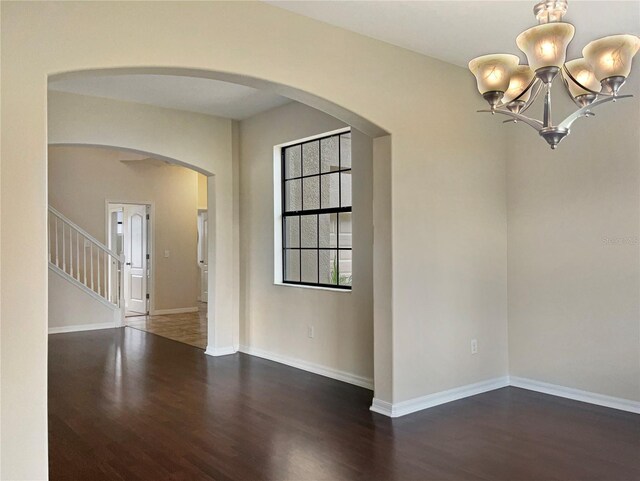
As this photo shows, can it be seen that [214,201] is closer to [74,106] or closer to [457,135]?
[74,106]

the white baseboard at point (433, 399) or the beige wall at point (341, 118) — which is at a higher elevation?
the beige wall at point (341, 118)

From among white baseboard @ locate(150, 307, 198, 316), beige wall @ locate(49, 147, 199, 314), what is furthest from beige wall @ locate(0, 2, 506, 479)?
white baseboard @ locate(150, 307, 198, 316)

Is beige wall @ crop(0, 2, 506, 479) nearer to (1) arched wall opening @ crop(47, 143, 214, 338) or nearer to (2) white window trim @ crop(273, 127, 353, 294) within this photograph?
(2) white window trim @ crop(273, 127, 353, 294)

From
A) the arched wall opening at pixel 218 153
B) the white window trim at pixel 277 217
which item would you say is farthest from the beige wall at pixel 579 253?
the white window trim at pixel 277 217

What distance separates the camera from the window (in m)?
5.18

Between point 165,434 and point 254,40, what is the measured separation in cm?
272

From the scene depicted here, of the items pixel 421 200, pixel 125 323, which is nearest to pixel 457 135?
pixel 421 200

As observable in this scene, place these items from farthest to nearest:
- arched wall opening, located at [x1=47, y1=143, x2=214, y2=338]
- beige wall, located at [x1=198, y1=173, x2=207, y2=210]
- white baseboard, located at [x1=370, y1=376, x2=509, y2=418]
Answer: beige wall, located at [x1=198, y1=173, x2=207, y2=210]
arched wall opening, located at [x1=47, y1=143, x2=214, y2=338]
white baseboard, located at [x1=370, y1=376, x2=509, y2=418]

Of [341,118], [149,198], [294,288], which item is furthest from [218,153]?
[149,198]

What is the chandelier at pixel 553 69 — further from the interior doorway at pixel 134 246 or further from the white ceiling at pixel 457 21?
the interior doorway at pixel 134 246

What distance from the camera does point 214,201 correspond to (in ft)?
20.4

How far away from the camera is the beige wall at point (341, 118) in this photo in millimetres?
2467

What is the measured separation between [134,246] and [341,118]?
7.16m

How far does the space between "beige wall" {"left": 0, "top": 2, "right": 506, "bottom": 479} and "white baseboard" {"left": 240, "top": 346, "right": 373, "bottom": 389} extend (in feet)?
2.58
